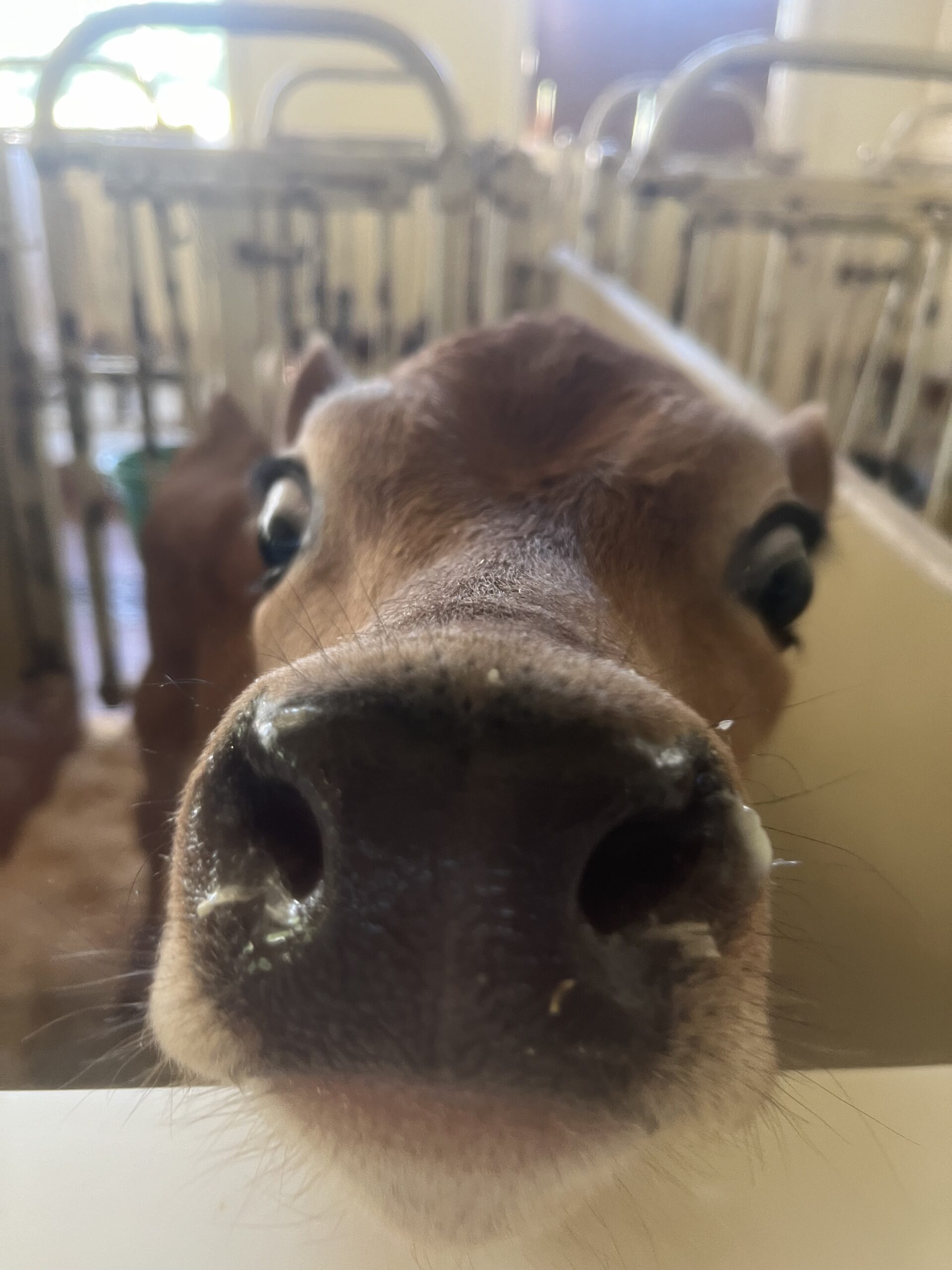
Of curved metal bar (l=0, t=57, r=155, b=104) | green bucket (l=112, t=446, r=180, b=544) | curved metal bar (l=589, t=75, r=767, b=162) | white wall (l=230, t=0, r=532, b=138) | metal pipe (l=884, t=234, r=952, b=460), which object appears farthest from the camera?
white wall (l=230, t=0, r=532, b=138)

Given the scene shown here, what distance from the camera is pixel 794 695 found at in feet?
4.36

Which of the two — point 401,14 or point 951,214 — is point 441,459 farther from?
point 401,14

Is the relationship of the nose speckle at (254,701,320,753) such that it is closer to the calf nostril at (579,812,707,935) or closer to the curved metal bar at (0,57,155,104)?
the calf nostril at (579,812,707,935)

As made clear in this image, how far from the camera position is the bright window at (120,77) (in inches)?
87.0

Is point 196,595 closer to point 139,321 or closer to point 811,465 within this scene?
point 139,321

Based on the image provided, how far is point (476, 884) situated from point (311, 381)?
1.54 meters

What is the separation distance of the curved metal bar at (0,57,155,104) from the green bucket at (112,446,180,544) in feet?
4.88

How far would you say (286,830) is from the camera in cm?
63

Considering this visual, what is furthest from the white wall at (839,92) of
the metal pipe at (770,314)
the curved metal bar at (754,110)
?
the metal pipe at (770,314)

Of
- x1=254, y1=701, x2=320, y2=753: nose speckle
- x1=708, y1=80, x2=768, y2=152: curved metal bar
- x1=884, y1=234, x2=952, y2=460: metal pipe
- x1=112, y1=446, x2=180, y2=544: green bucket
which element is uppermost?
x1=708, y1=80, x2=768, y2=152: curved metal bar

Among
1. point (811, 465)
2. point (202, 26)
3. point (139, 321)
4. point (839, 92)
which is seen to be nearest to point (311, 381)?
point (139, 321)

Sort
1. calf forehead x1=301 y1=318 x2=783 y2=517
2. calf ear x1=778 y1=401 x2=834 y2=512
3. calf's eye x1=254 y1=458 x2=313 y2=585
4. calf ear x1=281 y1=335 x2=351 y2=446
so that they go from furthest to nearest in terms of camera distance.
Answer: calf ear x1=281 y1=335 x2=351 y2=446 < calf ear x1=778 y1=401 x2=834 y2=512 < calf's eye x1=254 y1=458 x2=313 y2=585 < calf forehead x1=301 y1=318 x2=783 y2=517

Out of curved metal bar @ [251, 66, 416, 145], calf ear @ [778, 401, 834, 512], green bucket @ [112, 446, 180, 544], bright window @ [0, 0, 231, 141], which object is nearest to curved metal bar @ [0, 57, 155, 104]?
bright window @ [0, 0, 231, 141]

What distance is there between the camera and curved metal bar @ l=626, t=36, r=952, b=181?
228cm
